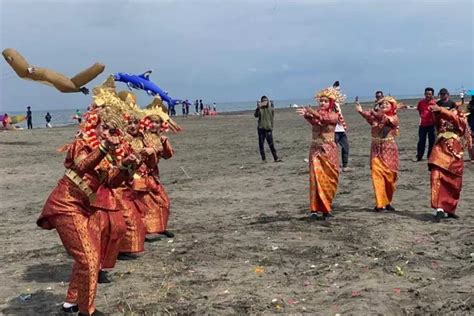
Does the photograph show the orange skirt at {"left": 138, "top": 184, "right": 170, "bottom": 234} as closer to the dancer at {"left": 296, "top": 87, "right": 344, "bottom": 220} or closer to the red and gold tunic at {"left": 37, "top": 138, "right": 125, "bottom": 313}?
the dancer at {"left": 296, "top": 87, "right": 344, "bottom": 220}

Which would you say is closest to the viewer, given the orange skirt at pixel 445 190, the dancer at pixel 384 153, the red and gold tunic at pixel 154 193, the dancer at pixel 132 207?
the dancer at pixel 132 207

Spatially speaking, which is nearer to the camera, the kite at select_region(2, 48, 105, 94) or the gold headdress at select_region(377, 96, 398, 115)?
the kite at select_region(2, 48, 105, 94)

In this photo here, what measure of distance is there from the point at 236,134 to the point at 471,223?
21427mm

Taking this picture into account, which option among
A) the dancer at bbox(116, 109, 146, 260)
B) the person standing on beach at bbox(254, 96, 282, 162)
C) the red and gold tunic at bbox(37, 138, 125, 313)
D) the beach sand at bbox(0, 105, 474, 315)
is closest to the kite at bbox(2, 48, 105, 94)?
the dancer at bbox(116, 109, 146, 260)

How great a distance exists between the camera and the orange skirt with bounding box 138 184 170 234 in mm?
8633

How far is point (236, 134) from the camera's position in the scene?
30.1 meters

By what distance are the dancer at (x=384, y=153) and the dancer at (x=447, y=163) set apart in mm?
787

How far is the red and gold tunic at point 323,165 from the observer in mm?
9469

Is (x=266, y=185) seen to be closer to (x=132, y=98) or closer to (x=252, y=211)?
(x=252, y=211)

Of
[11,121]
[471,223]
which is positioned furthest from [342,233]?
[11,121]

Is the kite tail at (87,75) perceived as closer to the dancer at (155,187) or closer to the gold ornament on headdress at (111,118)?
the gold ornament on headdress at (111,118)

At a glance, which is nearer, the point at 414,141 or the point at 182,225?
the point at 182,225

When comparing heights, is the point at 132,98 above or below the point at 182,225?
above

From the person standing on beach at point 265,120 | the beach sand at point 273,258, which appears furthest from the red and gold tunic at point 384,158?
the person standing on beach at point 265,120
